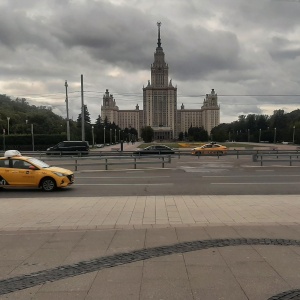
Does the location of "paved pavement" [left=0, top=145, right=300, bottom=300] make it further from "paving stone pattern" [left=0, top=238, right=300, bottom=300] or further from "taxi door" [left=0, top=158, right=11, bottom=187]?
"taxi door" [left=0, top=158, right=11, bottom=187]

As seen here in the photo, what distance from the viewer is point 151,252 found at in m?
5.74

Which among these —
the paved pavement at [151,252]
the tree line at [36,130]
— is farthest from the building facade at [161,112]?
the paved pavement at [151,252]

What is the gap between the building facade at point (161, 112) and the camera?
16496 centimetres

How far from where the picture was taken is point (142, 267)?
16.4 feet

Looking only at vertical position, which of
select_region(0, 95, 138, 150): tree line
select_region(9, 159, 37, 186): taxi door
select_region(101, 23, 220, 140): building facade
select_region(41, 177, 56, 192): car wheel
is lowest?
select_region(41, 177, 56, 192): car wheel

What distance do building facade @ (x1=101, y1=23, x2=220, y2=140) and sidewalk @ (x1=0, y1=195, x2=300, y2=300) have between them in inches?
5757

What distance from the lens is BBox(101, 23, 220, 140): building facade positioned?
6495 inches

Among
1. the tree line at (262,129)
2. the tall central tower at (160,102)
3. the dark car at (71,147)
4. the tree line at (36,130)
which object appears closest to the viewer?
the dark car at (71,147)

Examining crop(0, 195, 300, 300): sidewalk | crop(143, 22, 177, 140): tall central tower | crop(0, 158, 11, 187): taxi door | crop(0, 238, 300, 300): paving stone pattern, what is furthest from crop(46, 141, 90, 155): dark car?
crop(143, 22, 177, 140): tall central tower

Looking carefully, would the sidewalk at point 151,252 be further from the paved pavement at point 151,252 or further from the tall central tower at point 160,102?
the tall central tower at point 160,102

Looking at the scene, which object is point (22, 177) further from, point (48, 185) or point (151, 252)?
point (151, 252)

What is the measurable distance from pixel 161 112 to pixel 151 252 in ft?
547

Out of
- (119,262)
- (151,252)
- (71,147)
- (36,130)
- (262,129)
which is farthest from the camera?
(262,129)

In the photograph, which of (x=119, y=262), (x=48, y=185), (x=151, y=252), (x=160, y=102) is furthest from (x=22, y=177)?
(x=160, y=102)
